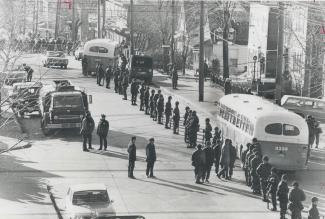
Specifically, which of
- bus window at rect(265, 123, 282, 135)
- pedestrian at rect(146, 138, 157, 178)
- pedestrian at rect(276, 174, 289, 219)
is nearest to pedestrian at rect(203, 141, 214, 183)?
pedestrian at rect(146, 138, 157, 178)

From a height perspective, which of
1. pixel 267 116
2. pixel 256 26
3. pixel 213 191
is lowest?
pixel 213 191

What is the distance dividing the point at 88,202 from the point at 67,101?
1360cm

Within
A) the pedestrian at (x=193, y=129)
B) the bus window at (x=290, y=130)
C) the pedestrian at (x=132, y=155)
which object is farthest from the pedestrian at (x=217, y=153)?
the pedestrian at (x=193, y=129)

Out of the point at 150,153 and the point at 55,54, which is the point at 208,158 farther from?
the point at 55,54

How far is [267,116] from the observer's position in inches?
931

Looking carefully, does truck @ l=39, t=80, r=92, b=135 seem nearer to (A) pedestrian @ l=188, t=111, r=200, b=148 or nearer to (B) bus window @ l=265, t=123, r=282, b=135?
(A) pedestrian @ l=188, t=111, r=200, b=148

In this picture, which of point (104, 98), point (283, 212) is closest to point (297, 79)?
point (104, 98)

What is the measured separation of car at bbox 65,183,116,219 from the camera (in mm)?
16580

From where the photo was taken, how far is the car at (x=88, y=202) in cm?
1658

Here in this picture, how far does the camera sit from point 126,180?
22.7 m

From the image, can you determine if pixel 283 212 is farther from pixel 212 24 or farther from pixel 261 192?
pixel 212 24

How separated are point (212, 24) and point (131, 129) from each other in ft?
170

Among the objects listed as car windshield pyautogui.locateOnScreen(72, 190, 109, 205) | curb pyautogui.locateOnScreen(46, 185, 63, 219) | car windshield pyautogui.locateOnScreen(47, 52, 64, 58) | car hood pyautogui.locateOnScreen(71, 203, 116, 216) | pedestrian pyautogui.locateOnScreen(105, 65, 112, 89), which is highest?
car windshield pyautogui.locateOnScreen(47, 52, 64, 58)

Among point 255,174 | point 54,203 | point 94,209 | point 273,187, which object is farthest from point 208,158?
point 94,209
